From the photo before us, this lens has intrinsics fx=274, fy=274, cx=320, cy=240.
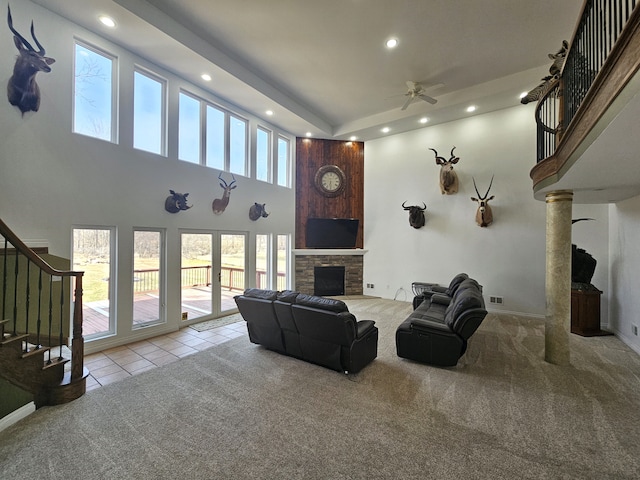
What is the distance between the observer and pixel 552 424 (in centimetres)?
255

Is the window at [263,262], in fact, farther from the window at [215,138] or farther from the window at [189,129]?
the window at [189,129]

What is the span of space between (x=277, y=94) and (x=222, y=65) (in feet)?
4.96

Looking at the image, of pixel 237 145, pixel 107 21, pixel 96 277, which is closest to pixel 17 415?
pixel 96 277

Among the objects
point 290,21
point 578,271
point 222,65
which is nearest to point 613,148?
point 578,271

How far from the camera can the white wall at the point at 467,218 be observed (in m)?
6.03

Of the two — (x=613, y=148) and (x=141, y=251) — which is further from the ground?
(x=613, y=148)

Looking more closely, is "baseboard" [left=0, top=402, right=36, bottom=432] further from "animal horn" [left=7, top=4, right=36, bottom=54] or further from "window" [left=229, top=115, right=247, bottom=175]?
"window" [left=229, top=115, right=247, bottom=175]

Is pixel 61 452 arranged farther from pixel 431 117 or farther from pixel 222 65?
pixel 431 117

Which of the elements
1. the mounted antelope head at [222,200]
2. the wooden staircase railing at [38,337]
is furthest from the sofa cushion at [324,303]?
the mounted antelope head at [222,200]

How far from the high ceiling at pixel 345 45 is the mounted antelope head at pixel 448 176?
1.12m

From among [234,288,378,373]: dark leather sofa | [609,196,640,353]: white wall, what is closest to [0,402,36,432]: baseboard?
[234,288,378,373]: dark leather sofa

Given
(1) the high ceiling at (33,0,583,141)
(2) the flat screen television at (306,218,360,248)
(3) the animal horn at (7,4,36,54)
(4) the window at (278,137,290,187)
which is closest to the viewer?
(3) the animal horn at (7,4,36,54)

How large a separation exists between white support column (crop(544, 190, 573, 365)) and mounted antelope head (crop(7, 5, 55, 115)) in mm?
6806

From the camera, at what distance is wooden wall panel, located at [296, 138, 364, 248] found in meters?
8.28
